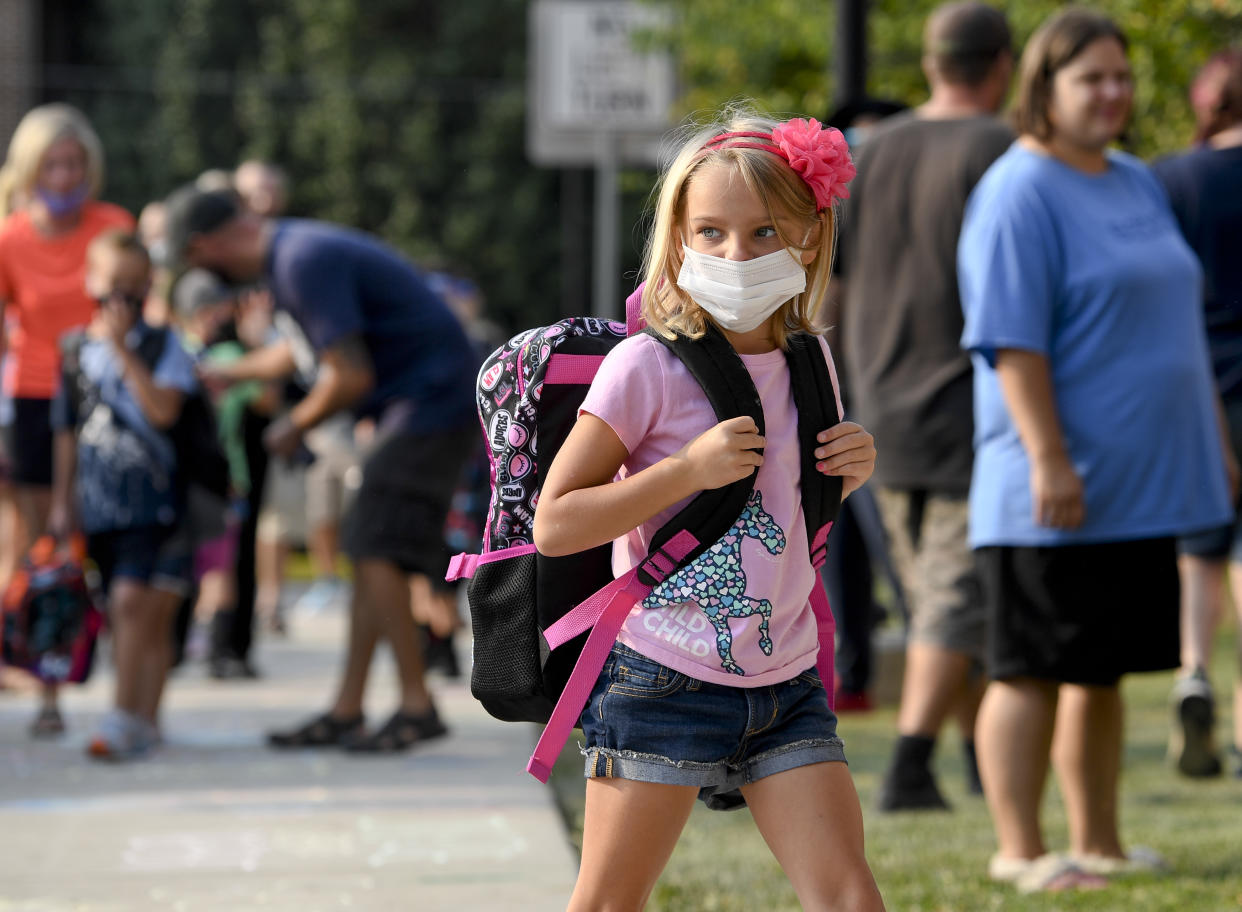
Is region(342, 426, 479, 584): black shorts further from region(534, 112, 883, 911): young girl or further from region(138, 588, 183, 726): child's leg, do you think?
region(534, 112, 883, 911): young girl

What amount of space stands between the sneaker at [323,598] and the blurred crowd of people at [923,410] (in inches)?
103

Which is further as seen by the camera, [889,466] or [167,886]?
[889,466]

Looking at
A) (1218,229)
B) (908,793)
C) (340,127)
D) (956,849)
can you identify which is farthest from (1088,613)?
(340,127)

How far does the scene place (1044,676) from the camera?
4434 mm

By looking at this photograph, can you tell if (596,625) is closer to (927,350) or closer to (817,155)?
(817,155)

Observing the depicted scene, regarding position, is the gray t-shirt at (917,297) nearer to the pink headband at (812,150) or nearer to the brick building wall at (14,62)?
the pink headband at (812,150)

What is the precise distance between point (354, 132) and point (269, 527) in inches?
588

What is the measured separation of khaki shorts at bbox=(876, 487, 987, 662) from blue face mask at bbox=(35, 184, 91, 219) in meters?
3.94

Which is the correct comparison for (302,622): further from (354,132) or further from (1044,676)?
(354,132)

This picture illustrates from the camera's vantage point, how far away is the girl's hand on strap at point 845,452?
2883 millimetres

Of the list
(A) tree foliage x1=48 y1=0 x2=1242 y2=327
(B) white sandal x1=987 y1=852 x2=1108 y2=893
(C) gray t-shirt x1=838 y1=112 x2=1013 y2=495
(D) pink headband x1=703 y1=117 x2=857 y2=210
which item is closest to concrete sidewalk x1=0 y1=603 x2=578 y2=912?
(B) white sandal x1=987 y1=852 x2=1108 y2=893

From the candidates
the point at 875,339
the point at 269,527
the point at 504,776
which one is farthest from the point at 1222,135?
the point at 269,527

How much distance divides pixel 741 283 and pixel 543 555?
0.53 metres

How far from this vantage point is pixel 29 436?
795cm
